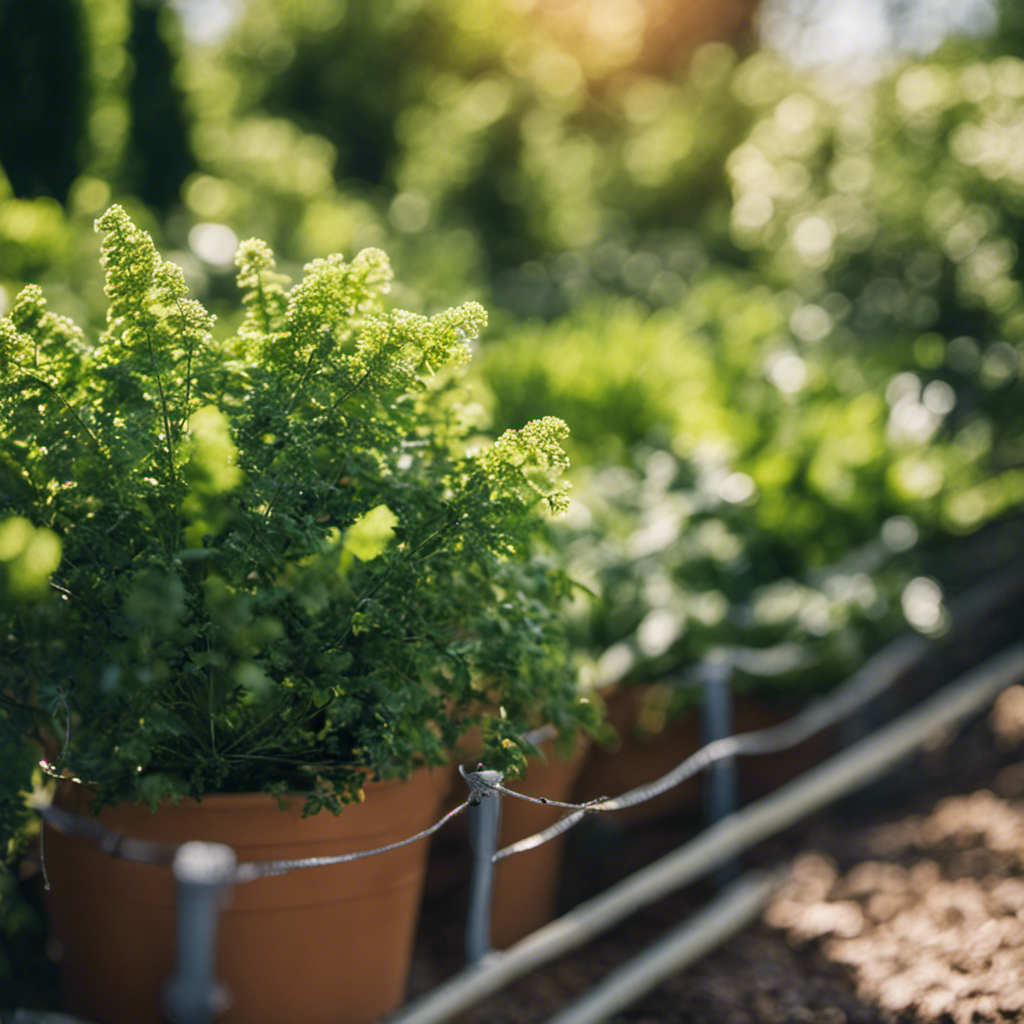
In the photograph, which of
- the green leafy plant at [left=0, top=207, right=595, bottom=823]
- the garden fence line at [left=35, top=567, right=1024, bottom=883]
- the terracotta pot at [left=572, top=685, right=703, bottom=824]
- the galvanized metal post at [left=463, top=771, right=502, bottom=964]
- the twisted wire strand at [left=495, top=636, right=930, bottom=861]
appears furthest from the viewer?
the terracotta pot at [left=572, top=685, right=703, bottom=824]

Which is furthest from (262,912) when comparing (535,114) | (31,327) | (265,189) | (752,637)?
(535,114)

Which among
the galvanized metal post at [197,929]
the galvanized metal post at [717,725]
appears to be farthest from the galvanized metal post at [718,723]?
the galvanized metal post at [197,929]

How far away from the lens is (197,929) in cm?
113

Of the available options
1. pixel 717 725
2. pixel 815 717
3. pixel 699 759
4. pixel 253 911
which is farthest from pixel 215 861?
pixel 815 717

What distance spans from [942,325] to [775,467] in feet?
6.60

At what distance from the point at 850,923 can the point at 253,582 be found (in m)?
1.49

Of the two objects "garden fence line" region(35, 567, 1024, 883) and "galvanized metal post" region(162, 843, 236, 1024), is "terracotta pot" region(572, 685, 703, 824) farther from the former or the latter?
"galvanized metal post" region(162, 843, 236, 1024)

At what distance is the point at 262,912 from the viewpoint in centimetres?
131

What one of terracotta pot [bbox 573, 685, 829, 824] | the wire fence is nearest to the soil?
terracotta pot [bbox 573, 685, 829, 824]

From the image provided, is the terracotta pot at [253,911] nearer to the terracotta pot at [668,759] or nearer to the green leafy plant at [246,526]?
the green leafy plant at [246,526]

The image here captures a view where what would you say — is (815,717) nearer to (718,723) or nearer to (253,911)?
(718,723)

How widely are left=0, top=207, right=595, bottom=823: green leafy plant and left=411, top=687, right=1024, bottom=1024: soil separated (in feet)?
2.56

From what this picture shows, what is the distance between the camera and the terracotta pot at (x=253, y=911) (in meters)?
1.29

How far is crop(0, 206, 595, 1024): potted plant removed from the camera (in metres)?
1.12
